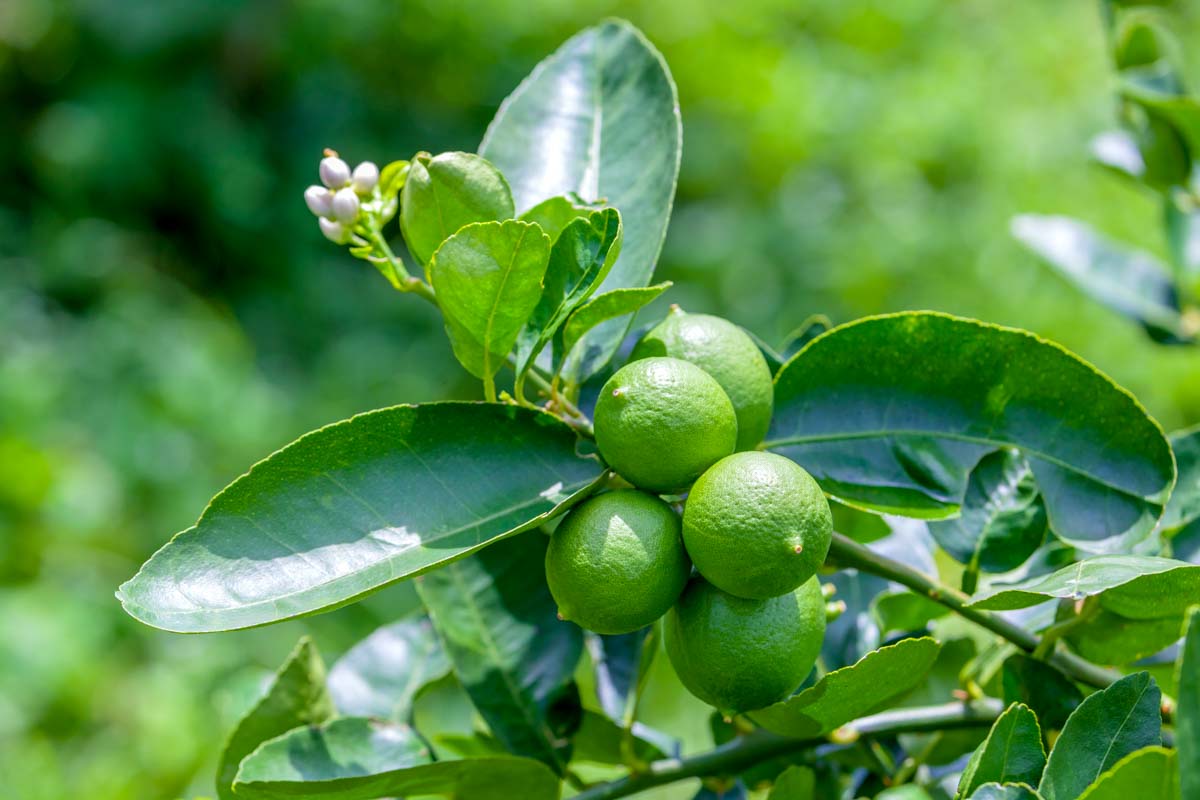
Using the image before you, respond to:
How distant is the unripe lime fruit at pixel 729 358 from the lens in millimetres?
588

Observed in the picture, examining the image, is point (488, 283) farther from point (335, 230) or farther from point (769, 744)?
point (769, 744)

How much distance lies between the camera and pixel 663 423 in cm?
54

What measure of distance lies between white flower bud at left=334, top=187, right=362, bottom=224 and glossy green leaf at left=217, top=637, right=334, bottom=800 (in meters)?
0.25

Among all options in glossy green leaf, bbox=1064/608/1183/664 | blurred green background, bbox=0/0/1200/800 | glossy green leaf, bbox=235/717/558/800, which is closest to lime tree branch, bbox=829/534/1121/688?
glossy green leaf, bbox=1064/608/1183/664

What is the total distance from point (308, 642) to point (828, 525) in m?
0.33

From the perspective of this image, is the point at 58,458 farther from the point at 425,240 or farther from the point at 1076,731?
the point at 1076,731

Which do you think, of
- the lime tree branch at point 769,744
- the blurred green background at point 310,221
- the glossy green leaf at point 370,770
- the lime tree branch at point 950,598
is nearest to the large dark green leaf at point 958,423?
the lime tree branch at point 950,598

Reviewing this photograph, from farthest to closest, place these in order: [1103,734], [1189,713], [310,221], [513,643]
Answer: [310,221] → [513,643] → [1103,734] → [1189,713]

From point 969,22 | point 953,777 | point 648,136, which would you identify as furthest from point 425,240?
point 969,22

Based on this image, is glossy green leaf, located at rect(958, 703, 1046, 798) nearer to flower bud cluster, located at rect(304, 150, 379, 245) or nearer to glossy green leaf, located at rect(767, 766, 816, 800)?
glossy green leaf, located at rect(767, 766, 816, 800)

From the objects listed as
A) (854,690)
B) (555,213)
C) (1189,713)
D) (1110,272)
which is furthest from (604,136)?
(1110,272)

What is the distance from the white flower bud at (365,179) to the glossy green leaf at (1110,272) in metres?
0.80

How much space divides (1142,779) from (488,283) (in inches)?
14.1

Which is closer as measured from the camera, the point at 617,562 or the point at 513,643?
the point at 617,562
